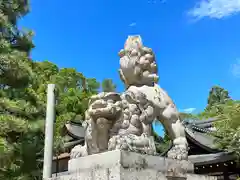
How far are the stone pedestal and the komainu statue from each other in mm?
99

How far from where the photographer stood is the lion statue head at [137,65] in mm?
4141

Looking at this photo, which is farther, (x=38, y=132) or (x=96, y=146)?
(x=38, y=132)

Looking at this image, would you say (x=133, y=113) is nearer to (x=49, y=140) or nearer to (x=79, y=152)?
(x=79, y=152)

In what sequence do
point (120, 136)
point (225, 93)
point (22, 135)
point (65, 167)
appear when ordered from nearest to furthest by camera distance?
1. point (120, 136)
2. point (22, 135)
3. point (65, 167)
4. point (225, 93)

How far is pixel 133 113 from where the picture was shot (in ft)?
12.3

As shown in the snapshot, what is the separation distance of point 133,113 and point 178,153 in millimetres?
690

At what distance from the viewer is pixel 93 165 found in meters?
3.52

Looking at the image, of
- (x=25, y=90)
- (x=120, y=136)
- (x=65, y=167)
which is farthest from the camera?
(x=65, y=167)

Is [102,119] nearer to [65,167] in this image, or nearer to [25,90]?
[25,90]

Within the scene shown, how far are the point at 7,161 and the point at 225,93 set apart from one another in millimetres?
45101

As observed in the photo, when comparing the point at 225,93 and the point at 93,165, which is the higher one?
the point at 225,93

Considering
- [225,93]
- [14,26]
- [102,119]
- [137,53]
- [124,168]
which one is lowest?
[124,168]

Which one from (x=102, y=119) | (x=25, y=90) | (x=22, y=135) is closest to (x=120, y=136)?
(x=102, y=119)

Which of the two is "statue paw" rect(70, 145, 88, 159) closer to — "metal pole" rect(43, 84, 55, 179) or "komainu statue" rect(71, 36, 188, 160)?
"komainu statue" rect(71, 36, 188, 160)
